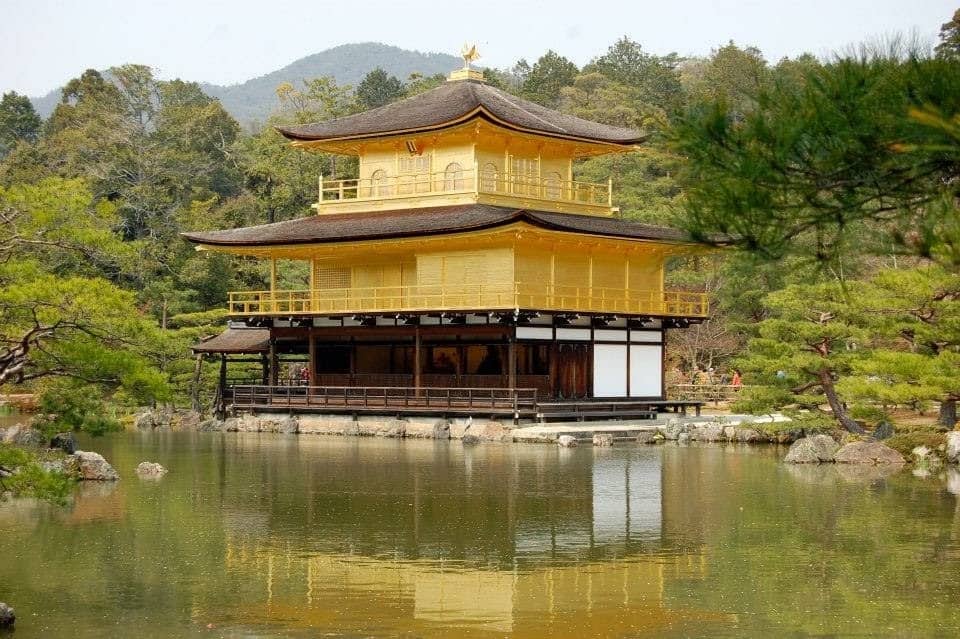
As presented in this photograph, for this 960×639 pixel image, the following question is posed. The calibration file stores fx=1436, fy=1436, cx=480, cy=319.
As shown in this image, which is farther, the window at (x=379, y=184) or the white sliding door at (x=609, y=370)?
the window at (x=379, y=184)

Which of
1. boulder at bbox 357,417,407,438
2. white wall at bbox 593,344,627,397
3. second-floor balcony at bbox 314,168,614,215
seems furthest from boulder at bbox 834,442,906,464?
second-floor balcony at bbox 314,168,614,215

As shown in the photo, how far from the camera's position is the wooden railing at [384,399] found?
3319 cm

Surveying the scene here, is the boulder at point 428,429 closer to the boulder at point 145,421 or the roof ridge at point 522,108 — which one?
the boulder at point 145,421

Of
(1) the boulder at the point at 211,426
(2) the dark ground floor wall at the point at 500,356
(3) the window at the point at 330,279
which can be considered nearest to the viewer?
(2) the dark ground floor wall at the point at 500,356

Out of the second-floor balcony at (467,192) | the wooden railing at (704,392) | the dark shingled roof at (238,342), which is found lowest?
the wooden railing at (704,392)

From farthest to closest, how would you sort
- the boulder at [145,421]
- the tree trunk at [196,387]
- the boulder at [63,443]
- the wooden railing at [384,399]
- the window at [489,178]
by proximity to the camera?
1. the tree trunk at [196,387]
2. the boulder at [145,421]
3. the window at [489,178]
4. the wooden railing at [384,399]
5. the boulder at [63,443]

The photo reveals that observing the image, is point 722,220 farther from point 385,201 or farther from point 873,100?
point 385,201

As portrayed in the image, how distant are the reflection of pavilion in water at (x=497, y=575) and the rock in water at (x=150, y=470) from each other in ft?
17.5

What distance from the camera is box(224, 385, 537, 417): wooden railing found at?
109ft

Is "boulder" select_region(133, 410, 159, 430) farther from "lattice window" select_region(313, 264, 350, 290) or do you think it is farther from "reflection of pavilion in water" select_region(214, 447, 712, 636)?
"reflection of pavilion in water" select_region(214, 447, 712, 636)

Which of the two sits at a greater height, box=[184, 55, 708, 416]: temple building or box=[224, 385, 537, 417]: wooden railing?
box=[184, 55, 708, 416]: temple building

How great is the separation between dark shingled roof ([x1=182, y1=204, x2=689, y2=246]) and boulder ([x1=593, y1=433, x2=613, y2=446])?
18.1ft

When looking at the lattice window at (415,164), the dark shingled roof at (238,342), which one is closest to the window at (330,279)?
the dark shingled roof at (238,342)

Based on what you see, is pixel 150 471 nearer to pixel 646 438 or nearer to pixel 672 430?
pixel 646 438
